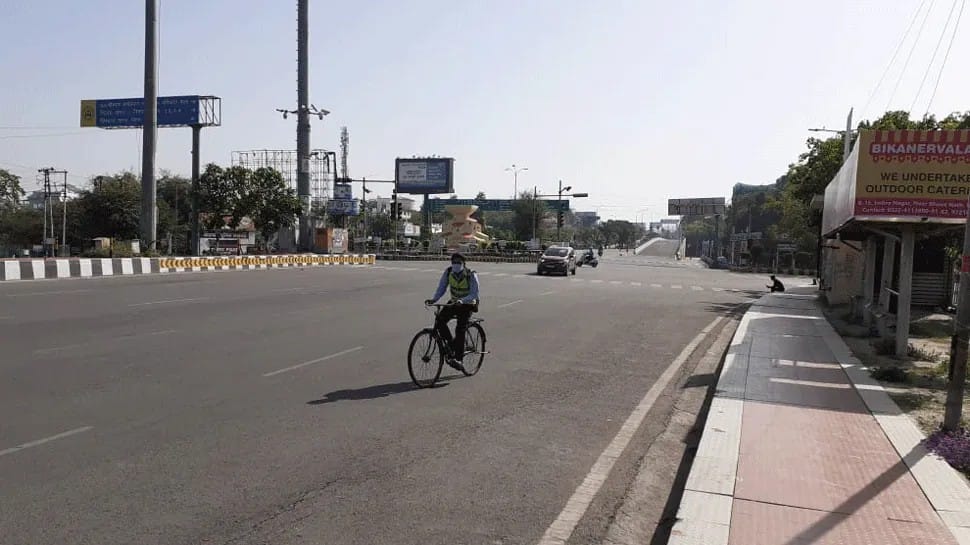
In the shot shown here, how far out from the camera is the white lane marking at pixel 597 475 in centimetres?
480

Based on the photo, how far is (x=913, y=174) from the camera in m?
11.4

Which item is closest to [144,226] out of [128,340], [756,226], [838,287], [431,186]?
[128,340]

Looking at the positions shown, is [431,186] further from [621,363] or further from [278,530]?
[278,530]

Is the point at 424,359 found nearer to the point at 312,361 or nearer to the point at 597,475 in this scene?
the point at 312,361

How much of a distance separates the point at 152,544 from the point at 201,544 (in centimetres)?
27

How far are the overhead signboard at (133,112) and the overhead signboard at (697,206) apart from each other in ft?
308

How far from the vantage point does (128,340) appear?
12.2m

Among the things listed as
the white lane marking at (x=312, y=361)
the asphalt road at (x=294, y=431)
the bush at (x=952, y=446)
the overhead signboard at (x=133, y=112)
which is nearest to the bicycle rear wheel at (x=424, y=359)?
the asphalt road at (x=294, y=431)

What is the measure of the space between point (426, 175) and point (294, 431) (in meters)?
90.7

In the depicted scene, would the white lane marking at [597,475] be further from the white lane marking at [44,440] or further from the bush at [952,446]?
the white lane marking at [44,440]

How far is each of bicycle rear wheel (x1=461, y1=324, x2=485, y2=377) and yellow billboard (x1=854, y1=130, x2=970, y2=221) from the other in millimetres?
6247

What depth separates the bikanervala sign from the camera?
1122cm

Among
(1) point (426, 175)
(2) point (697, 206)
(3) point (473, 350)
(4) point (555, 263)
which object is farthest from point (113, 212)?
(2) point (697, 206)

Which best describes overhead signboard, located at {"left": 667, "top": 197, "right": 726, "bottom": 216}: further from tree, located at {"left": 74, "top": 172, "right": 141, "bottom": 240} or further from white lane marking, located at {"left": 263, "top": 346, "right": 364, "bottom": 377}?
white lane marking, located at {"left": 263, "top": 346, "right": 364, "bottom": 377}
